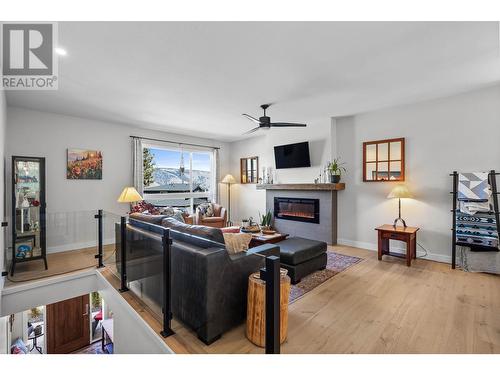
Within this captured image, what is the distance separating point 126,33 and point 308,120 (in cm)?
382

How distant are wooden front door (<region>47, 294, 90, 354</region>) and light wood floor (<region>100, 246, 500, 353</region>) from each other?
3.81 metres

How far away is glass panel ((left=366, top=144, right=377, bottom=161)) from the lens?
458 cm

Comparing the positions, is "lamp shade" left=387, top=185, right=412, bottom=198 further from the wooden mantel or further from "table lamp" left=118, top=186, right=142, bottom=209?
"table lamp" left=118, top=186, right=142, bottom=209

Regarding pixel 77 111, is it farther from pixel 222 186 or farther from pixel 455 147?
pixel 455 147

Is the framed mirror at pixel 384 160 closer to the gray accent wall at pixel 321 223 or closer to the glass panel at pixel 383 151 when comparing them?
the glass panel at pixel 383 151

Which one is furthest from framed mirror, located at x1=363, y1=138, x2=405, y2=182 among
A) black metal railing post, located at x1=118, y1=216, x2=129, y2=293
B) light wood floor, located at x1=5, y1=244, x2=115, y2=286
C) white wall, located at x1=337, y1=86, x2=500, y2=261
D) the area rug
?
light wood floor, located at x1=5, y1=244, x2=115, y2=286

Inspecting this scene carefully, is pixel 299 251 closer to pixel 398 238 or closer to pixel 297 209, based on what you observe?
pixel 398 238

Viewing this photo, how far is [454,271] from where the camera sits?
11.5ft

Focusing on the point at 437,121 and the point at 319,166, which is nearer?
the point at 437,121

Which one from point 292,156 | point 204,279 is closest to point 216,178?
point 292,156

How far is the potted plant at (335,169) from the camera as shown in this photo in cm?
485

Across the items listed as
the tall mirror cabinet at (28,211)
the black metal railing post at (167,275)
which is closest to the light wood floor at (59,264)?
the tall mirror cabinet at (28,211)
